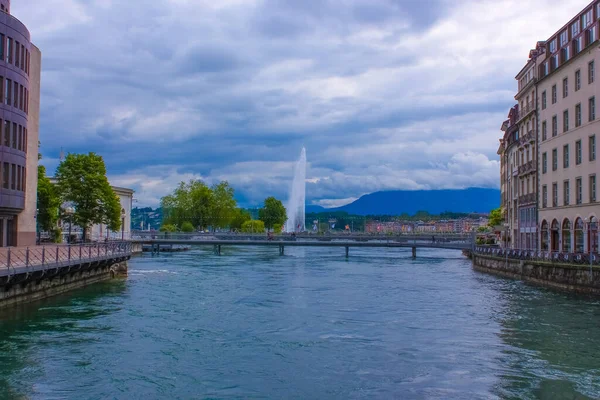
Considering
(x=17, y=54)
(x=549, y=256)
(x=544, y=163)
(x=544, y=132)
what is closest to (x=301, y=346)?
(x=549, y=256)

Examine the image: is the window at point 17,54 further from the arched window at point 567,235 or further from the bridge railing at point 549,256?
the arched window at point 567,235

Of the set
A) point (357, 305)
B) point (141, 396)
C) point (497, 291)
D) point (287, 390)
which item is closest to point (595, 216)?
point (497, 291)

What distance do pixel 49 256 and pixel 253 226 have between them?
500 feet

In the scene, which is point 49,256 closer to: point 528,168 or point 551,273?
point 551,273

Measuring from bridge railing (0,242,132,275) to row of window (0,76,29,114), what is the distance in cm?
1177

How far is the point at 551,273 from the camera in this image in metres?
45.3

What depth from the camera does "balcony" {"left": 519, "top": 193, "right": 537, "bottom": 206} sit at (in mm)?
64312

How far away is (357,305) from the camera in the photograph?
36.3 m

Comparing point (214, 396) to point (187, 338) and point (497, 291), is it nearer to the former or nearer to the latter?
point (187, 338)

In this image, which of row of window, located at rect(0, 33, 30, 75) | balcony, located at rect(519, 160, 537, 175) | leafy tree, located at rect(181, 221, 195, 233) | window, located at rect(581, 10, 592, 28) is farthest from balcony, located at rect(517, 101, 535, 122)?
leafy tree, located at rect(181, 221, 195, 233)

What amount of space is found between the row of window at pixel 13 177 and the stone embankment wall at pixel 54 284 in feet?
32.5

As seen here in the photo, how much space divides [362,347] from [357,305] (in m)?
12.7

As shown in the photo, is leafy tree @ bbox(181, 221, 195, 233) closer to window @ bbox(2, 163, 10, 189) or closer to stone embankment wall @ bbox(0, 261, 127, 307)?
stone embankment wall @ bbox(0, 261, 127, 307)

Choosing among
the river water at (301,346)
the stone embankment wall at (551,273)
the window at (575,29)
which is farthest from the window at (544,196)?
the river water at (301,346)
